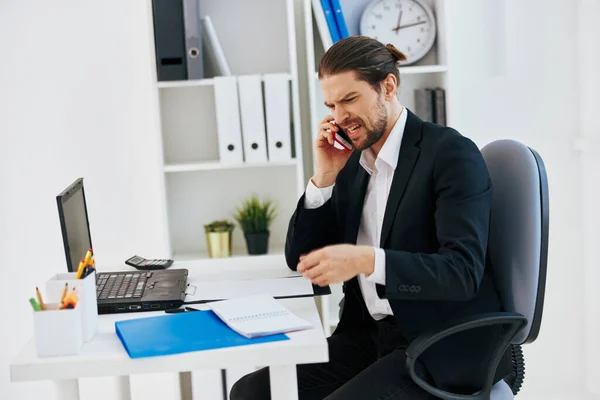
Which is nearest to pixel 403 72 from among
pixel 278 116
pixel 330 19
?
pixel 330 19

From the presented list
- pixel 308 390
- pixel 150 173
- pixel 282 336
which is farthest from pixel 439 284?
pixel 150 173

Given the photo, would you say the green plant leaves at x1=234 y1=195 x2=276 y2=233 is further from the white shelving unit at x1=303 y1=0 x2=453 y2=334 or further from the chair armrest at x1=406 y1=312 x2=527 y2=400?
the chair armrest at x1=406 y1=312 x2=527 y2=400

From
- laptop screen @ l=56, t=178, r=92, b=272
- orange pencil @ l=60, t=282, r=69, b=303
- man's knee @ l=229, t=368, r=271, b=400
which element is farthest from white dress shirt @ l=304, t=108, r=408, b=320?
orange pencil @ l=60, t=282, r=69, b=303

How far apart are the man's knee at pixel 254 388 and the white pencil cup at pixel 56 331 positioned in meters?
0.59

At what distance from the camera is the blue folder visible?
1.59m

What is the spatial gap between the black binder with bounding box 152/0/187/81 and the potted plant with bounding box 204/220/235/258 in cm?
60

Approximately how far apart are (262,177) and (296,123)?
368 mm

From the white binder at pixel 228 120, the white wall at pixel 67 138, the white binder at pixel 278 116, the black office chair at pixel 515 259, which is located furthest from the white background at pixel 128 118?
the black office chair at pixel 515 259

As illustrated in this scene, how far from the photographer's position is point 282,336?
1.66 metres

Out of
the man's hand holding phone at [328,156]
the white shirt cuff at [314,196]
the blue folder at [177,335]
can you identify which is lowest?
the blue folder at [177,335]

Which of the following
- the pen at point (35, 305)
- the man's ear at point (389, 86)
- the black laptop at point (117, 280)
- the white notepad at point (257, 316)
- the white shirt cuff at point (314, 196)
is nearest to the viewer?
the pen at point (35, 305)

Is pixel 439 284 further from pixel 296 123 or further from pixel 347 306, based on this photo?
pixel 296 123

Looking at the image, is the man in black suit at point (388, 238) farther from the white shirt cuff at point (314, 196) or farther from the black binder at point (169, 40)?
the black binder at point (169, 40)

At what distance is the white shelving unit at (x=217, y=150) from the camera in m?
3.20
